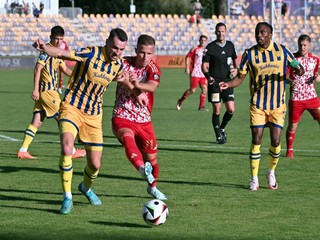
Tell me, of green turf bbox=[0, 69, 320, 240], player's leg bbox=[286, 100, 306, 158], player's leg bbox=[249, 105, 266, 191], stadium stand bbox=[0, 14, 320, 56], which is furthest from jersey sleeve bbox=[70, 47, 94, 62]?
stadium stand bbox=[0, 14, 320, 56]

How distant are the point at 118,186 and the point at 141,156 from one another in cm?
162

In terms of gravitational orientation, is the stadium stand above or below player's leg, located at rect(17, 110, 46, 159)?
above

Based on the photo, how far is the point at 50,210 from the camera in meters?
9.55

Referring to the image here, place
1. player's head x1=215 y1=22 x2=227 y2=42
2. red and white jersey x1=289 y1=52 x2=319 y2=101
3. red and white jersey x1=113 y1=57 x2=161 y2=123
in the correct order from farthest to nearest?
player's head x1=215 y1=22 x2=227 y2=42
red and white jersey x1=289 y1=52 x2=319 y2=101
red and white jersey x1=113 y1=57 x2=161 y2=123

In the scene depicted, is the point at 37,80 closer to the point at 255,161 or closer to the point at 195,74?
the point at 255,161

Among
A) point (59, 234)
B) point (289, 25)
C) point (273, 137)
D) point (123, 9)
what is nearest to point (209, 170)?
point (273, 137)

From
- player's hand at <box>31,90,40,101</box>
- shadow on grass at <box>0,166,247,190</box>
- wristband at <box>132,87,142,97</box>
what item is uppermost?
wristband at <box>132,87,142,97</box>

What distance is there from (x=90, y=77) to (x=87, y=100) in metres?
0.28

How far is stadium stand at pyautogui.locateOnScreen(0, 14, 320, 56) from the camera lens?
5375 cm

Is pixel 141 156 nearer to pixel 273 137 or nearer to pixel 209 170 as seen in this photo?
pixel 273 137

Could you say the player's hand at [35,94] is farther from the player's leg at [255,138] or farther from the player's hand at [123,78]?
the player's hand at [123,78]

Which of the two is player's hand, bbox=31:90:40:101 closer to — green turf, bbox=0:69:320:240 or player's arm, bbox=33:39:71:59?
green turf, bbox=0:69:320:240

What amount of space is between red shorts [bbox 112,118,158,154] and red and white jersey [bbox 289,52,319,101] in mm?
4612

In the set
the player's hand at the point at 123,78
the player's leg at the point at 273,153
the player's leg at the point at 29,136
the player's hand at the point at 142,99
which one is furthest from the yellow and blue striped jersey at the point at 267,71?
the player's leg at the point at 29,136
